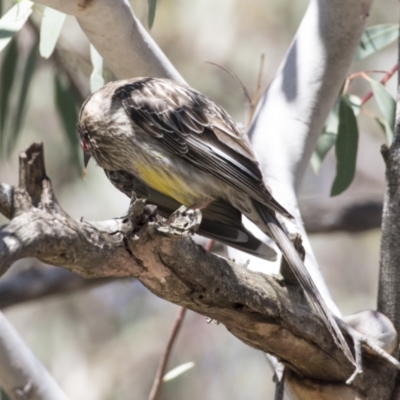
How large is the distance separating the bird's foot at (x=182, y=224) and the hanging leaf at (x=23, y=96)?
216 centimetres

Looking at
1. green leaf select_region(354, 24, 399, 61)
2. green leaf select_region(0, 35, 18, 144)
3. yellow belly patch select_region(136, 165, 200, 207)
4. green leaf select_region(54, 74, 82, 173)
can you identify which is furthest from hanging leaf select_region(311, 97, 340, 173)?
green leaf select_region(0, 35, 18, 144)

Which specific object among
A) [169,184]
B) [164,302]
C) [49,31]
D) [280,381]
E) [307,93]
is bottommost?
[164,302]

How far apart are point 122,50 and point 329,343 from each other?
4.65ft

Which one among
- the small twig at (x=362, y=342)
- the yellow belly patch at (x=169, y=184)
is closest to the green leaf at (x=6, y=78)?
the yellow belly patch at (x=169, y=184)

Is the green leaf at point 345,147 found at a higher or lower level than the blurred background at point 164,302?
higher

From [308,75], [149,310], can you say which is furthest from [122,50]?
[149,310]

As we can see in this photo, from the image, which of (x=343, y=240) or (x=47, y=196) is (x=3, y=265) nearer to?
(x=47, y=196)

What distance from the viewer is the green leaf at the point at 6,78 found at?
3.89 m

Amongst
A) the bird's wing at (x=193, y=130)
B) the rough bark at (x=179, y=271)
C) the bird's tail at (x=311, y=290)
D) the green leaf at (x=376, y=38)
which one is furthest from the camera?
the green leaf at (x=376, y=38)

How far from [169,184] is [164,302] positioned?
3.57 meters

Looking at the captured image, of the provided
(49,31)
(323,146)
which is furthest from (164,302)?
(49,31)

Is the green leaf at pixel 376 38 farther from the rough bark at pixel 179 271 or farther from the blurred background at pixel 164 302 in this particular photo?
the rough bark at pixel 179 271

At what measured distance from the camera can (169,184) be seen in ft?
8.74

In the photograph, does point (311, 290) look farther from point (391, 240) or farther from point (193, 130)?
point (193, 130)
